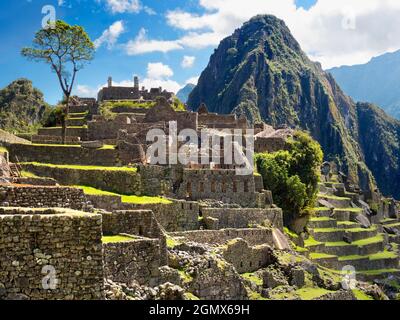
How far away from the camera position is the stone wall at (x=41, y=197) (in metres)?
13.4

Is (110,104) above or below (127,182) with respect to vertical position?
above

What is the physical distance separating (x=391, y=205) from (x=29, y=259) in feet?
304

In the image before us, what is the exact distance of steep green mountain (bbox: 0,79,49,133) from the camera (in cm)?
7563

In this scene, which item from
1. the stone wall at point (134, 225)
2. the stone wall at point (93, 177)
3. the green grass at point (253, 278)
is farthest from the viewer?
the stone wall at point (93, 177)

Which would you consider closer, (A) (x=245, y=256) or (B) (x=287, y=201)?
(A) (x=245, y=256)

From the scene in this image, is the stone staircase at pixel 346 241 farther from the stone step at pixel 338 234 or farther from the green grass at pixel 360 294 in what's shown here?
the green grass at pixel 360 294

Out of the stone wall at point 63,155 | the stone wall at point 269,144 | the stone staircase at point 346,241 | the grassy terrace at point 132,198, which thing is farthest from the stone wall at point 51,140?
the stone staircase at point 346,241

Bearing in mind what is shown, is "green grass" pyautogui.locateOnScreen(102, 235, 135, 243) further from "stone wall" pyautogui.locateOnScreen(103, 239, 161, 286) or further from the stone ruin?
"stone wall" pyautogui.locateOnScreen(103, 239, 161, 286)

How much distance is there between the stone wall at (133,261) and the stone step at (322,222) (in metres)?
39.9

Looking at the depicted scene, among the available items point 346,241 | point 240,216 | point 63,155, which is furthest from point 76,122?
point 346,241

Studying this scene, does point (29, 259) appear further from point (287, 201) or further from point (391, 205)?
point (391, 205)

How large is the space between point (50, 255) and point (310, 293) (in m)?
22.4

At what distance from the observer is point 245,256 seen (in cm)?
3055
